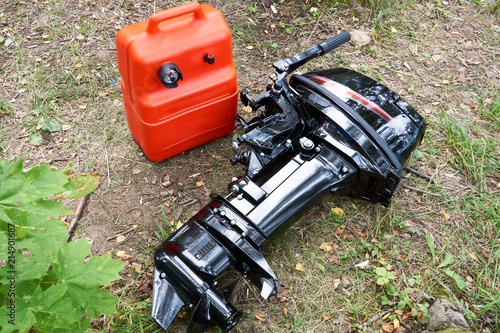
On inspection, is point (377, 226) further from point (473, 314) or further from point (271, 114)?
point (271, 114)

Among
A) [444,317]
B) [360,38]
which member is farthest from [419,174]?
[360,38]

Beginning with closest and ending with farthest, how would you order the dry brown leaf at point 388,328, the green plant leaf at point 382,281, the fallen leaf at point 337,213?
the dry brown leaf at point 388,328 → the green plant leaf at point 382,281 → the fallen leaf at point 337,213

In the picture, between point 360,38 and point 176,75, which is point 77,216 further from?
point 360,38

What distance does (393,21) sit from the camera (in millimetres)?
3764

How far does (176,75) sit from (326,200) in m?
1.13

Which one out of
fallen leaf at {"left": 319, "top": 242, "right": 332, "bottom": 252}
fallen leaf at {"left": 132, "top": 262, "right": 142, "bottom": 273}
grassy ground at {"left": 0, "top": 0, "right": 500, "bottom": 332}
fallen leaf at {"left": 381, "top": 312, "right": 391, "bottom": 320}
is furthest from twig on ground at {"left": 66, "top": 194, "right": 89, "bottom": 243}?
fallen leaf at {"left": 381, "top": 312, "right": 391, "bottom": 320}

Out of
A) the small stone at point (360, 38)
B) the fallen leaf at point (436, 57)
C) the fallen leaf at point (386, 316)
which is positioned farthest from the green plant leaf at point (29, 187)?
the fallen leaf at point (436, 57)

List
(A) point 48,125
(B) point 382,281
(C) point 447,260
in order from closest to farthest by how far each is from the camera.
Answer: (B) point 382,281
(C) point 447,260
(A) point 48,125

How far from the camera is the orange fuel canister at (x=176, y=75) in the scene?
2068 mm

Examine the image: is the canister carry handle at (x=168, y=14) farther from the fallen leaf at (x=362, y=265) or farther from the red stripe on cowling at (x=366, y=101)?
the fallen leaf at (x=362, y=265)

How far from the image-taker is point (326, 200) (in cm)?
229

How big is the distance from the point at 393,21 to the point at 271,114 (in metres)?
2.18

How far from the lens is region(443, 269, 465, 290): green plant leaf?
7.44ft

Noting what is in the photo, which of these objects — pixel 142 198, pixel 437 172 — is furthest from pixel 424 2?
pixel 142 198
